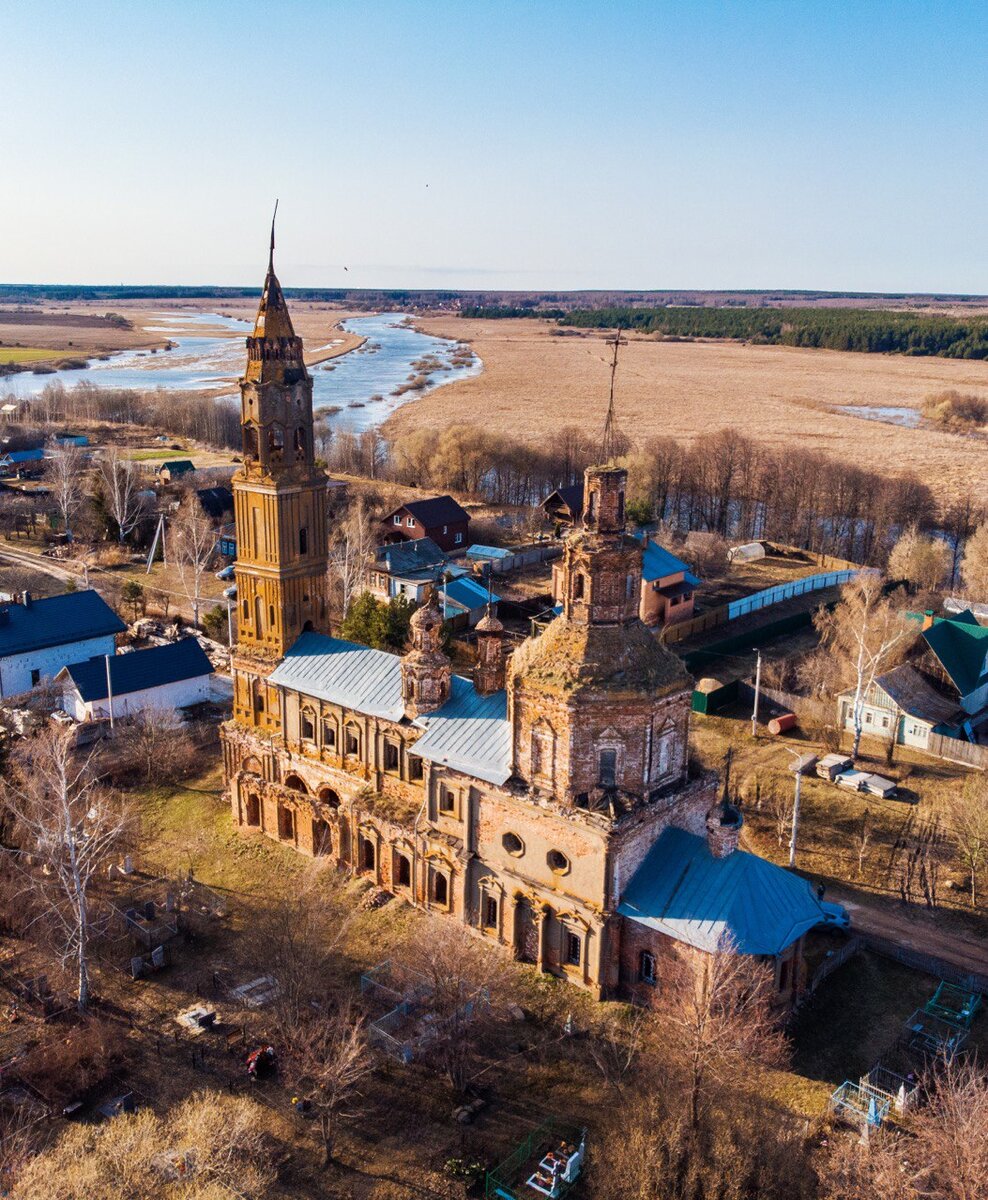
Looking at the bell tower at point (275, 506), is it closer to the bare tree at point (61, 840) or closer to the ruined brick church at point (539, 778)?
the ruined brick church at point (539, 778)

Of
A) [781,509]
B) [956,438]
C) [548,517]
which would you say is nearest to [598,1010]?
[548,517]

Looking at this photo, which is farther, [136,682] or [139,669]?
[139,669]

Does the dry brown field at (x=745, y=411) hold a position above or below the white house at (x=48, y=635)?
above

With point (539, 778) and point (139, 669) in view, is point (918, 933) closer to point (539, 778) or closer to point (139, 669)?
point (539, 778)

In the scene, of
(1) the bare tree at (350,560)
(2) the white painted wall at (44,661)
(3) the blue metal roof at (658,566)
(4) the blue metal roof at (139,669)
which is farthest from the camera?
(3) the blue metal roof at (658,566)

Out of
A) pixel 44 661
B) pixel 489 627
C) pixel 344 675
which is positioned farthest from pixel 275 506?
pixel 44 661

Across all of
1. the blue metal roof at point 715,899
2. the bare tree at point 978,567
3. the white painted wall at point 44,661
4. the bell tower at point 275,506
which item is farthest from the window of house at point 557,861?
the bare tree at point 978,567

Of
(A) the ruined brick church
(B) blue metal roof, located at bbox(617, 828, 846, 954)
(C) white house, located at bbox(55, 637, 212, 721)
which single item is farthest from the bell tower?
(B) blue metal roof, located at bbox(617, 828, 846, 954)

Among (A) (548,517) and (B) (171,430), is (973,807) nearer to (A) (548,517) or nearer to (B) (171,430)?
(A) (548,517)
